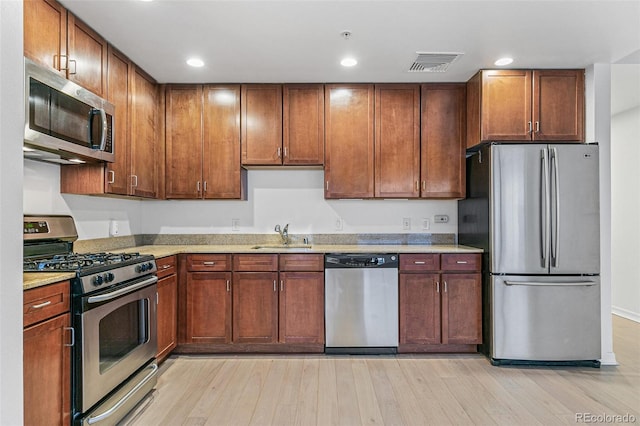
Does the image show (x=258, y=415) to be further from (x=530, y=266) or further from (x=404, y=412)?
(x=530, y=266)

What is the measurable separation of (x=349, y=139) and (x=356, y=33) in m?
1.11

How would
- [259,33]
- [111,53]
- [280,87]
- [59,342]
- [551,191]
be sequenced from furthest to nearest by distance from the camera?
[280,87], [551,191], [111,53], [259,33], [59,342]

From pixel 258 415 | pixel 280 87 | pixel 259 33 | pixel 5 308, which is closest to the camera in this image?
pixel 5 308

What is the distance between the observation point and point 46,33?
6.85ft

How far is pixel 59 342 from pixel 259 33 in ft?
7.13

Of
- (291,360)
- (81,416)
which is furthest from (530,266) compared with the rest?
(81,416)

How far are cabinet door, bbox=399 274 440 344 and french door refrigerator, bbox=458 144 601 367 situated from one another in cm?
48

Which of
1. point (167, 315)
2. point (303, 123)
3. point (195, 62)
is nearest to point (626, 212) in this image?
point (303, 123)

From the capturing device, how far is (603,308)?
3.04m

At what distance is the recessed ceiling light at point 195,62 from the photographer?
2.99 m

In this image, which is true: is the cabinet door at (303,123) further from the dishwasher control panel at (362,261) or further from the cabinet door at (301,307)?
the cabinet door at (301,307)

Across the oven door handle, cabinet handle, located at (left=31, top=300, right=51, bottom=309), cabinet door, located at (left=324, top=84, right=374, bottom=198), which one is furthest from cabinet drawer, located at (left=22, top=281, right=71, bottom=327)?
cabinet door, located at (left=324, top=84, right=374, bottom=198)

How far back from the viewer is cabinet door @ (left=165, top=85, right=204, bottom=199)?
3537 mm

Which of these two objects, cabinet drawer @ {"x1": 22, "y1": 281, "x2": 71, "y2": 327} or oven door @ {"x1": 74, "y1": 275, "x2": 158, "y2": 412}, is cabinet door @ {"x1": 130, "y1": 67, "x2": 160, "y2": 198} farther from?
cabinet drawer @ {"x1": 22, "y1": 281, "x2": 71, "y2": 327}
